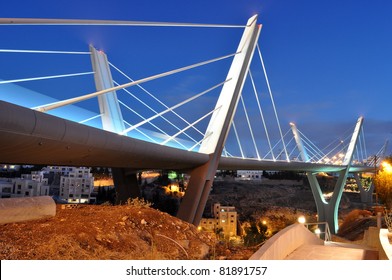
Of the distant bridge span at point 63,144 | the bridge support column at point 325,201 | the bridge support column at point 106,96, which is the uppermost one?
the bridge support column at point 106,96

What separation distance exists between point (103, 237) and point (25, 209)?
5.31ft

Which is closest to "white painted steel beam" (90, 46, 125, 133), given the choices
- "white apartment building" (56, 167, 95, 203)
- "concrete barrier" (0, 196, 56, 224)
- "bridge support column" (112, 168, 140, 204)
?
"bridge support column" (112, 168, 140, 204)

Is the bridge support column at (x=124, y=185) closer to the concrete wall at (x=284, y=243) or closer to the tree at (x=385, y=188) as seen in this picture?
the tree at (x=385, y=188)

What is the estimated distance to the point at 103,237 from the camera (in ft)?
26.2

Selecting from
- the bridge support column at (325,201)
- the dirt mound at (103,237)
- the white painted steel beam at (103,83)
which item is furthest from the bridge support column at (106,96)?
the bridge support column at (325,201)

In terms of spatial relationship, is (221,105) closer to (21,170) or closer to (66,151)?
(66,151)

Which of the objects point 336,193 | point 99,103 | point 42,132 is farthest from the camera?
point 336,193

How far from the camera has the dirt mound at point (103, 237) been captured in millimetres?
6750

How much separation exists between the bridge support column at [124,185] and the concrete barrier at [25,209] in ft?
43.3

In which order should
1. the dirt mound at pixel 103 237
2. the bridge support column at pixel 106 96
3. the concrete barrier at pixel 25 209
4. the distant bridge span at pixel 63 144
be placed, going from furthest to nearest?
the bridge support column at pixel 106 96, the distant bridge span at pixel 63 144, the concrete barrier at pixel 25 209, the dirt mound at pixel 103 237

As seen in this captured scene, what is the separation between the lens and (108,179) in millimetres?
83188

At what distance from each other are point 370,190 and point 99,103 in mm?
79042

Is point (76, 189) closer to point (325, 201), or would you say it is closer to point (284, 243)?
point (325, 201)
